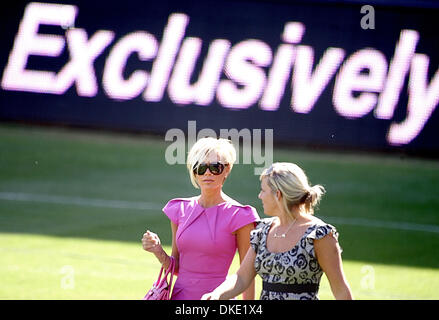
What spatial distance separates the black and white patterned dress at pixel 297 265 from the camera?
17.6 ft

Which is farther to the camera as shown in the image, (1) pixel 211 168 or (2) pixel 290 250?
(1) pixel 211 168

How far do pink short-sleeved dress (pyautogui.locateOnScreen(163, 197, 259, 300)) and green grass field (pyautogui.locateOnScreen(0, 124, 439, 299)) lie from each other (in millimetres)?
3374

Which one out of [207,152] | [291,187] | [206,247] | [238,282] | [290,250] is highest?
[207,152]

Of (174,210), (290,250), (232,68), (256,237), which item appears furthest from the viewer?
(232,68)

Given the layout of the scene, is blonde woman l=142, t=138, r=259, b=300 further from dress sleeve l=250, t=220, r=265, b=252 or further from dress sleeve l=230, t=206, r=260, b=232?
dress sleeve l=250, t=220, r=265, b=252

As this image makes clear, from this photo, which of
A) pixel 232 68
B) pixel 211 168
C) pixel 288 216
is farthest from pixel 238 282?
pixel 232 68

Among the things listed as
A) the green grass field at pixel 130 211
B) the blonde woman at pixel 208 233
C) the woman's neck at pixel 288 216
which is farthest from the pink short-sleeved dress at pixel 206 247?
the green grass field at pixel 130 211

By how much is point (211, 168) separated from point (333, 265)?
1257 mm

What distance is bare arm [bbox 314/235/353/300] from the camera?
17.1ft

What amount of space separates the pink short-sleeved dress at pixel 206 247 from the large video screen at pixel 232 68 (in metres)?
11.7

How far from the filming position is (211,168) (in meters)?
6.09

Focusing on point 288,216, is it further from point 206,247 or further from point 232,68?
point 232,68

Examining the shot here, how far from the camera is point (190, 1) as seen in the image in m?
18.4

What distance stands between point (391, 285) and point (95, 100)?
10150 mm
